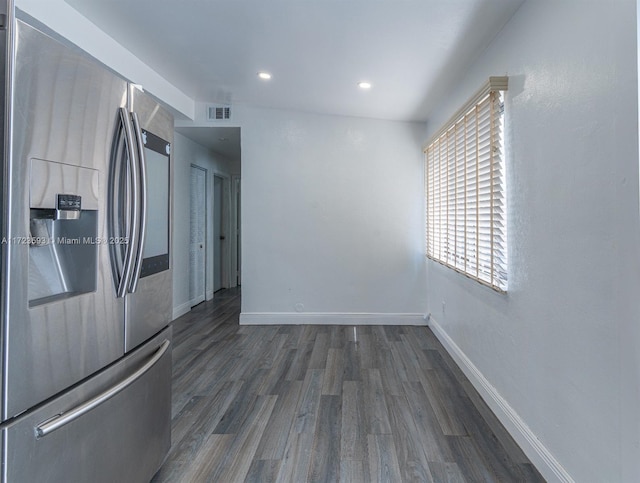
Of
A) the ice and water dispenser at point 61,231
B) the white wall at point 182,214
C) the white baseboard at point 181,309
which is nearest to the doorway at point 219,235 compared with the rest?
the white wall at point 182,214

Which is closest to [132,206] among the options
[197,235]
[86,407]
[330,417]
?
[86,407]

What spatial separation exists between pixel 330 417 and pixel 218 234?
4527 millimetres

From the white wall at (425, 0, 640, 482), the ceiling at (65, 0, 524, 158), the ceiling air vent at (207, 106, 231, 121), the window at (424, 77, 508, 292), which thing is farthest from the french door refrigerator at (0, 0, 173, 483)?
the ceiling air vent at (207, 106, 231, 121)

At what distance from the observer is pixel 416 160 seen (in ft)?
13.2

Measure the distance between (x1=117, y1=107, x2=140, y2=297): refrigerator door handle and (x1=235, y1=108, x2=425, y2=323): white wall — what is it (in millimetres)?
2802

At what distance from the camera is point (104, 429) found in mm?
1166

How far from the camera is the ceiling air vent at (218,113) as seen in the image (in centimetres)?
397

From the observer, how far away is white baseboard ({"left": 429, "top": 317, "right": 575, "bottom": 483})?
153 cm

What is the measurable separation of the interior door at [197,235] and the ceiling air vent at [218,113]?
3.59 feet

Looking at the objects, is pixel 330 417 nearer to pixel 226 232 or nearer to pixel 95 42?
pixel 95 42

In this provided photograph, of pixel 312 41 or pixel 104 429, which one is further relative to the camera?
pixel 312 41

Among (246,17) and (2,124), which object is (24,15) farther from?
(2,124)

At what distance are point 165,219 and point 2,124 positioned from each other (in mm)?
791

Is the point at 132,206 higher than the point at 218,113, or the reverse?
the point at 218,113
